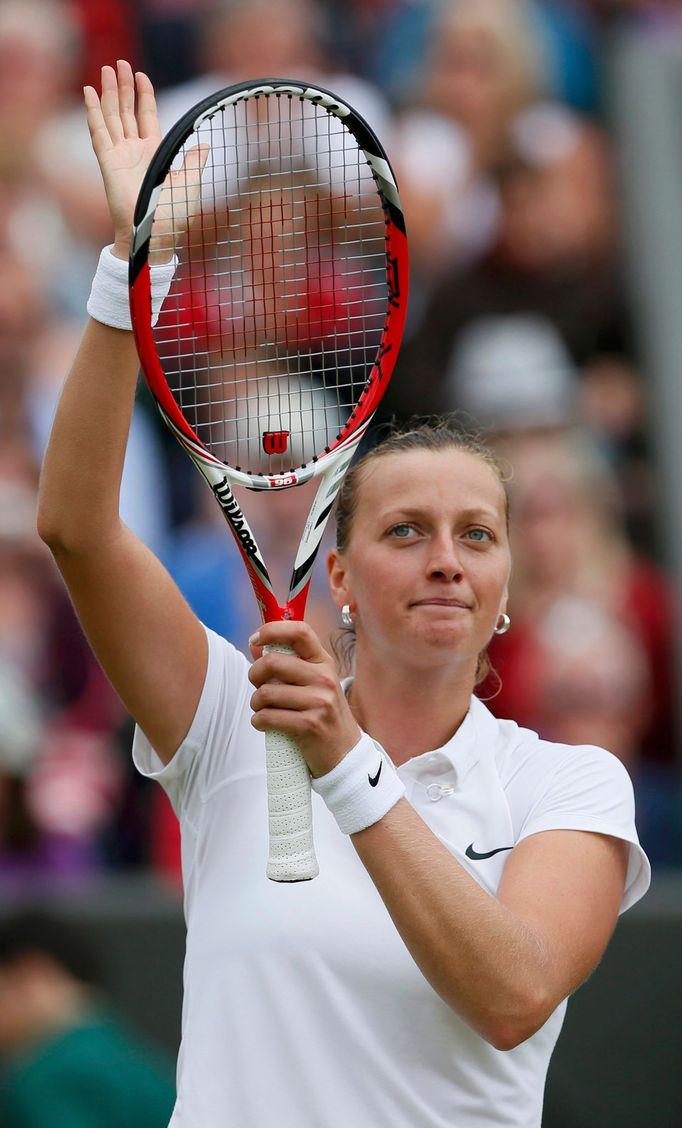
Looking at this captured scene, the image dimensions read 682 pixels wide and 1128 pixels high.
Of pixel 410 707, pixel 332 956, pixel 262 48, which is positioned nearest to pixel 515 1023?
pixel 332 956

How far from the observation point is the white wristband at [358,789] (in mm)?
2184

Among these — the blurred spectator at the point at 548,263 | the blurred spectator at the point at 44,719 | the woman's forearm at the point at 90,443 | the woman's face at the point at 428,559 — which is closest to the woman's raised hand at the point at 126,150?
the woman's forearm at the point at 90,443

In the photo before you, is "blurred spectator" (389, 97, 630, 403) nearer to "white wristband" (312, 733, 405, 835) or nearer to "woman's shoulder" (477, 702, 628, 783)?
"woman's shoulder" (477, 702, 628, 783)

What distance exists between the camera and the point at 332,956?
236 centimetres

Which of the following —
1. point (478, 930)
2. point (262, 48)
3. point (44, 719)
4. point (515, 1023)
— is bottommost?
point (44, 719)

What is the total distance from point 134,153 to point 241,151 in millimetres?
3681

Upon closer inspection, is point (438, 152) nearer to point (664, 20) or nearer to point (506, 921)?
point (664, 20)

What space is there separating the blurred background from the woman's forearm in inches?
112

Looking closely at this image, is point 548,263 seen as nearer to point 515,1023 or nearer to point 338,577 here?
point 338,577

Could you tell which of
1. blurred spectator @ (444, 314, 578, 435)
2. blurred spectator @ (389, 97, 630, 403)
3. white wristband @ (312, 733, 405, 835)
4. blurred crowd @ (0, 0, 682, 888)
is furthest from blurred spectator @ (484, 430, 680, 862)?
white wristband @ (312, 733, 405, 835)

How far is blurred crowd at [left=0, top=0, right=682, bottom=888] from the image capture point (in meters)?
5.79

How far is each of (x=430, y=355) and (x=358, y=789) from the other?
463cm

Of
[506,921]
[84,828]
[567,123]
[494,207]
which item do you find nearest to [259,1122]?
[506,921]

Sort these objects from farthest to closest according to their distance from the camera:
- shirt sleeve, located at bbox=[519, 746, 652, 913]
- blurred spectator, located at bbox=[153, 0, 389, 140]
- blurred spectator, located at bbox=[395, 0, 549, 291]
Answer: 1. blurred spectator, located at bbox=[153, 0, 389, 140]
2. blurred spectator, located at bbox=[395, 0, 549, 291]
3. shirt sleeve, located at bbox=[519, 746, 652, 913]
